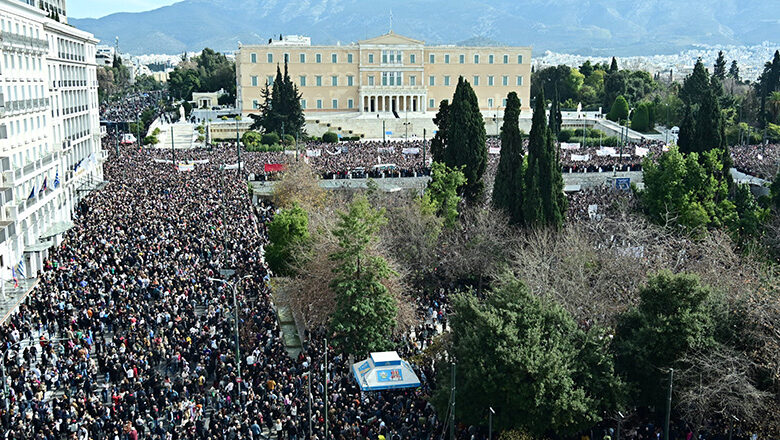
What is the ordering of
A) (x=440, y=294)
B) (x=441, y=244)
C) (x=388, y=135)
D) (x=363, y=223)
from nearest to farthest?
1. (x=363, y=223)
2. (x=440, y=294)
3. (x=441, y=244)
4. (x=388, y=135)

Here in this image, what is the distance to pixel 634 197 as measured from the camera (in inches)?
1602

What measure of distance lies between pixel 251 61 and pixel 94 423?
2960 inches

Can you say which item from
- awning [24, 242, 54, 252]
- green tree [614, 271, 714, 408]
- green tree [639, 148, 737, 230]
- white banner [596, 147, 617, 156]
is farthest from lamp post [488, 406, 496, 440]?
white banner [596, 147, 617, 156]

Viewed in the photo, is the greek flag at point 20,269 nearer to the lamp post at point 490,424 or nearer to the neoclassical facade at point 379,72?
the lamp post at point 490,424

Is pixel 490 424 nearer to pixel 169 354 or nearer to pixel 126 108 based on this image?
pixel 169 354

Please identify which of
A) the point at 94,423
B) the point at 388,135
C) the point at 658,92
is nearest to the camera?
the point at 94,423

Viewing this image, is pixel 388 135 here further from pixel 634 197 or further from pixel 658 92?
pixel 634 197

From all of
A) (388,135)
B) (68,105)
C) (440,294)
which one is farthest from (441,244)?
(388,135)

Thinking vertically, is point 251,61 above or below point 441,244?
above

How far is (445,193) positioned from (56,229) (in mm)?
18101

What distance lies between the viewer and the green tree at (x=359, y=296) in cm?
2431

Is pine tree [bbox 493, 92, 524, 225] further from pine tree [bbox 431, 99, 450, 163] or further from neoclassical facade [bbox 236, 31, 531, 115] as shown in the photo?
neoclassical facade [bbox 236, 31, 531, 115]

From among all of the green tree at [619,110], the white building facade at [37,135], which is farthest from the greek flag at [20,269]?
the green tree at [619,110]

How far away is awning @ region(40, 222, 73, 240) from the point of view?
35919mm
